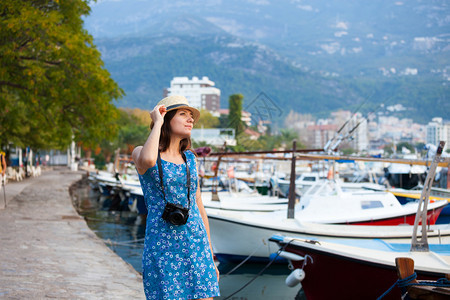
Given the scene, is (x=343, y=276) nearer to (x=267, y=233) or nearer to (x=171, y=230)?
(x=267, y=233)

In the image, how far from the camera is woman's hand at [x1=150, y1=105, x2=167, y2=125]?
3658 millimetres

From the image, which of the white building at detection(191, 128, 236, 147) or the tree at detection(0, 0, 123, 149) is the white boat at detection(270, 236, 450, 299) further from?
the tree at detection(0, 0, 123, 149)

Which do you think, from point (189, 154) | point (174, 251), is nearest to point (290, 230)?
point (189, 154)

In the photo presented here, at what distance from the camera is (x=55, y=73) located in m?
19.9

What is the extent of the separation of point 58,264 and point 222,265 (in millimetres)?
6705

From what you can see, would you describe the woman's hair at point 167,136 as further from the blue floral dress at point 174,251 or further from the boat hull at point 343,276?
the boat hull at point 343,276

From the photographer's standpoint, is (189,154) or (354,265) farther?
(354,265)

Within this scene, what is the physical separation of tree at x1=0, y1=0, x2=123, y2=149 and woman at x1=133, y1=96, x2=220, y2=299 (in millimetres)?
14745

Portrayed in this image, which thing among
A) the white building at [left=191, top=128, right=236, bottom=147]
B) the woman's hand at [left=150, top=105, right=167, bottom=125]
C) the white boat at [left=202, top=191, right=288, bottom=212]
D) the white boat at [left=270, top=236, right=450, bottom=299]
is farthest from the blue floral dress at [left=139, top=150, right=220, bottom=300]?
the white boat at [left=202, top=191, right=288, bottom=212]

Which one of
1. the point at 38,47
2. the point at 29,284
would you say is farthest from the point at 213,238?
the point at 38,47

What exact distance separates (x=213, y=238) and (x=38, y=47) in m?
8.83

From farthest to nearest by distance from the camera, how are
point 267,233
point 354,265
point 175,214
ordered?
1. point 267,233
2. point 354,265
3. point 175,214

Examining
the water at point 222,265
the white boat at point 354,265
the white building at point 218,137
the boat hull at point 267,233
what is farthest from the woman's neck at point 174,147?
the white building at point 218,137

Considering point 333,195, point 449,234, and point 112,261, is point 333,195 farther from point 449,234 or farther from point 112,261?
point 112,261
